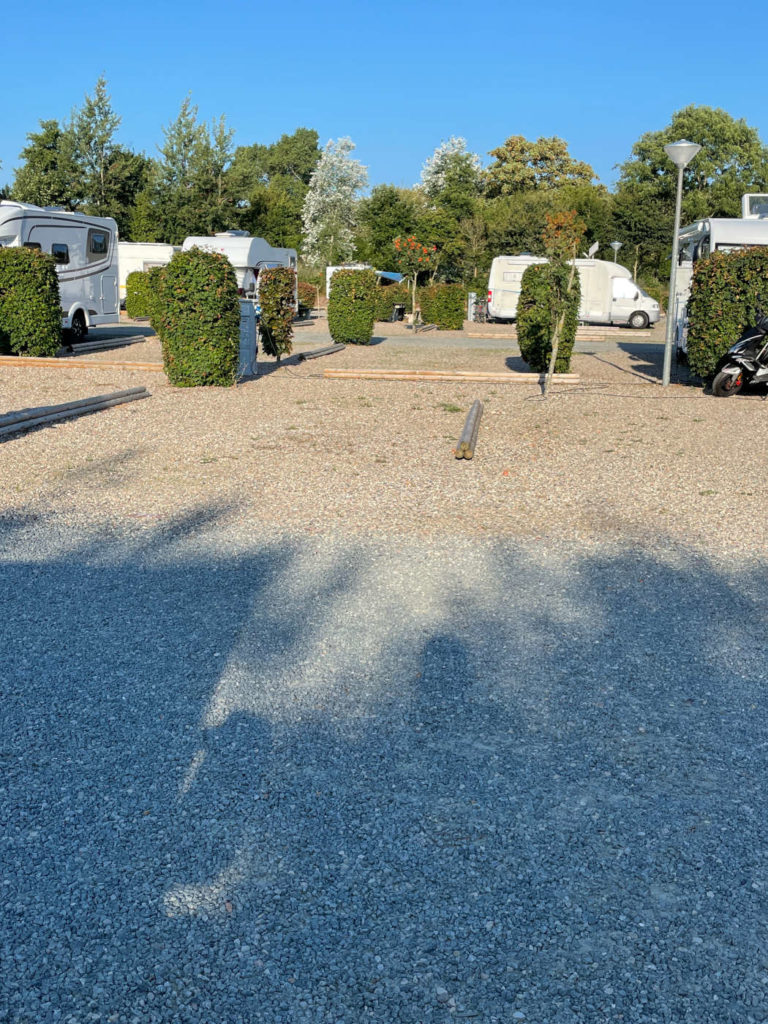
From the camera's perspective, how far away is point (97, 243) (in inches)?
806

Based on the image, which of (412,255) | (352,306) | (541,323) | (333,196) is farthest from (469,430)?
(333,196)

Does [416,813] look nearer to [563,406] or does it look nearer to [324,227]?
[563,406]

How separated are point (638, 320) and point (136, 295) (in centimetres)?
1580

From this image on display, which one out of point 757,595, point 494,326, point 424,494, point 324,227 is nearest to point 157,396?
point 424,494

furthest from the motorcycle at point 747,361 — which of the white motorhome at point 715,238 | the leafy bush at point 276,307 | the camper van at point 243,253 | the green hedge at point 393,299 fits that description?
the green hedge at point 393,299

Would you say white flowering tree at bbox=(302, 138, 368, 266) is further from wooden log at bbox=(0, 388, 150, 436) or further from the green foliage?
wooden log at bbox=(0, 388, 150, 436)

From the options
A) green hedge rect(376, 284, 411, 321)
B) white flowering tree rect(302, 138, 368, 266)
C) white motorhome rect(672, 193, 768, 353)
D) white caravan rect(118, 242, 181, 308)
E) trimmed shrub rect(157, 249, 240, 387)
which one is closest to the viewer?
trimmed shrub rect(157, 249, 240, 387)

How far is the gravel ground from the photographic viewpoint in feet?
6.79

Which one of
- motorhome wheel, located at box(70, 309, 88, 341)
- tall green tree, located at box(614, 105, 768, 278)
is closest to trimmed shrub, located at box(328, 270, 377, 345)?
motorhome wheel, located at box(70, 309, 88, 341)

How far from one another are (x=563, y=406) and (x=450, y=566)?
24.2ft

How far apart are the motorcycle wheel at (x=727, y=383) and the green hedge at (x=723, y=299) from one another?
0.74 meters

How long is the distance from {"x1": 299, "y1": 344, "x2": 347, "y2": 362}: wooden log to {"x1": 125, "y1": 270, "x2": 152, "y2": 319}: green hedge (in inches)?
405

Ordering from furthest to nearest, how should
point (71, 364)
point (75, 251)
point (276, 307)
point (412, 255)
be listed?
point (412, 255) < point (75, 251) < point (276, 307) < point (71, 364)

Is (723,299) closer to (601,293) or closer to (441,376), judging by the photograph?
(441,376)
